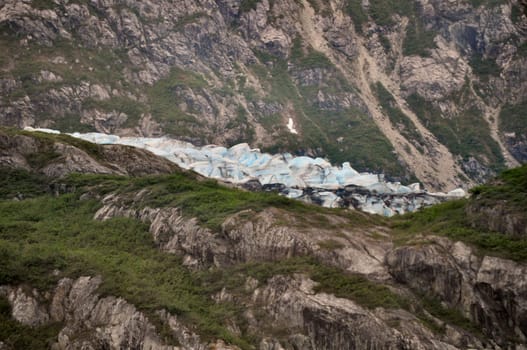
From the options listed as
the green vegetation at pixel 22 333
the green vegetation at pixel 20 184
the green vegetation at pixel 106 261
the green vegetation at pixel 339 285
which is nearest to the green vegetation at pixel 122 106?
the green vegetation at pixel 20 184

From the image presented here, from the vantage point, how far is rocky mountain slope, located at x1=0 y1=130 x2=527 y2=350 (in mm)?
55500

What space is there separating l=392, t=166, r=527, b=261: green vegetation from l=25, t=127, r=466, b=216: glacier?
61.0 meters

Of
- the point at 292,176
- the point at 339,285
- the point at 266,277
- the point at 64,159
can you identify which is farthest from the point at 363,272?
the point at 292,176

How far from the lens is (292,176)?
514ft

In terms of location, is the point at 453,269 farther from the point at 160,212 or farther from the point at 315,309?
the point at 160,212

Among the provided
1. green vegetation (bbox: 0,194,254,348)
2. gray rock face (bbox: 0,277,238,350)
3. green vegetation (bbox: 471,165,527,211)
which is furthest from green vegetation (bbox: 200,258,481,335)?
green vegetation (bbox: 471,165,527,211)

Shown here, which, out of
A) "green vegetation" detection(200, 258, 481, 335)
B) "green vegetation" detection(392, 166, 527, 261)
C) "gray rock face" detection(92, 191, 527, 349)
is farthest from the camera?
"green vegetation" detection(392, 166, 527, 261)

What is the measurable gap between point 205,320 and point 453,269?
798 inches

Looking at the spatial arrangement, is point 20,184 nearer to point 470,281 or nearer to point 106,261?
point 106,261

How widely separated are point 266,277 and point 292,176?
95.9 meters

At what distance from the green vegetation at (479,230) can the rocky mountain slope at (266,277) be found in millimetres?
159

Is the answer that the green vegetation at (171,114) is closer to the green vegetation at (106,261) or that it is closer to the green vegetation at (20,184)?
the green vegetation at (20,184)

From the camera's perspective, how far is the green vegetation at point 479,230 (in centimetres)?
6034

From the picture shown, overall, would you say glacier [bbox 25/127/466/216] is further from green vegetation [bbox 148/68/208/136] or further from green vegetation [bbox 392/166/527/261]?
green vegetation [bbox 392/166/527/261]
